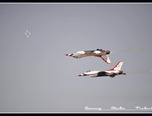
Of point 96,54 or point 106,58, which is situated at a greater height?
point 96,54

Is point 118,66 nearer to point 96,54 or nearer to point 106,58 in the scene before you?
point 106,58

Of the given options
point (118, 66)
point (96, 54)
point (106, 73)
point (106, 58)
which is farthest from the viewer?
point (118, 66)

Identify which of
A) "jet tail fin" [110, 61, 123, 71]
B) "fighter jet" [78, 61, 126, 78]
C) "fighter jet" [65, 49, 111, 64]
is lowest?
"fighter jet" [78, 61, 126, 78]

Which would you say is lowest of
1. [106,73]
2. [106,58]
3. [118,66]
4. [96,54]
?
[106,73]

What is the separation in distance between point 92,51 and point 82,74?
4098mm

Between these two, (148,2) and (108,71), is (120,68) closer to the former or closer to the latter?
(108,71)

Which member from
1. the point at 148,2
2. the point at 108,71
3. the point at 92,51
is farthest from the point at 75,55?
the point at 148,2

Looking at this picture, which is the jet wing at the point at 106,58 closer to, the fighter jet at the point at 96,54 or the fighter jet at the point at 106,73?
the fighter jet at the point at 96,54

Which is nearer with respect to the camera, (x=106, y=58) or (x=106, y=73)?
(x=106, y=58)

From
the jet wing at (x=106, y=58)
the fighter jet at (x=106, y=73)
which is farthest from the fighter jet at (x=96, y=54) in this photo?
the fighter jet at (x=106, y=73)

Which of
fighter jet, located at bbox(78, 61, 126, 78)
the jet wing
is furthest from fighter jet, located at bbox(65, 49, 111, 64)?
fighter jet, located at bbox(78, 61, 126, 78)

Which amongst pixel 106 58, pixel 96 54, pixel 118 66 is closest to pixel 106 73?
pixel 106 58

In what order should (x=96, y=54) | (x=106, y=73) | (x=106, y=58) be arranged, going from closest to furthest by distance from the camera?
(x=96, y=54) → (x=106, y=58) → (x=106, y=73)

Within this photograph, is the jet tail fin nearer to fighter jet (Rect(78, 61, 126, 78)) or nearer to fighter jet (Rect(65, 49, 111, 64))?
fighter jet (Rect(78, 61, 126, 78))
